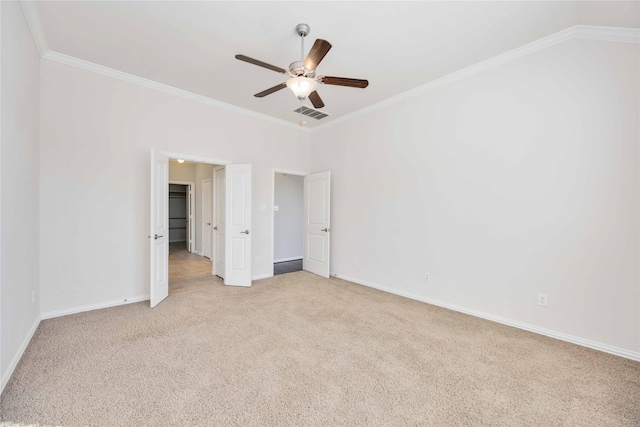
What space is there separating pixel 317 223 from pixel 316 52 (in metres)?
3.55

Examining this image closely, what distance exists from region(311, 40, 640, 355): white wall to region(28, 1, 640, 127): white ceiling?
43cm

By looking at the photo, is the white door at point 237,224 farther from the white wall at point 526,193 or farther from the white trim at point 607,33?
the white trim at point 607,33

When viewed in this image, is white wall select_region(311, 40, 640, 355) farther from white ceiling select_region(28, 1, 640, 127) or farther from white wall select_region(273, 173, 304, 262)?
white wall select_region(273, 173, 304, 262)

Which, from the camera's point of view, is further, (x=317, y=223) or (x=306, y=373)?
(x=317, y=223)

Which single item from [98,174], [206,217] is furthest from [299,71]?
[206,217]

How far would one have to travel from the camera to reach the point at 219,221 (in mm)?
5219

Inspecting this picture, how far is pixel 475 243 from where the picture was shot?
3.37 metres

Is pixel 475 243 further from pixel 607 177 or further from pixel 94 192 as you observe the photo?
pixel 94 192

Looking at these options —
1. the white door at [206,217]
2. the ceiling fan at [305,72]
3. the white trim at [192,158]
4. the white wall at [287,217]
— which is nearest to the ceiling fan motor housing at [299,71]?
the ceiling fan at [305,72]

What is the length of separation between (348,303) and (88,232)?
11.6ft

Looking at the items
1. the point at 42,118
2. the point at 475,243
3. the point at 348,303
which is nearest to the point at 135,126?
the point at 42,118

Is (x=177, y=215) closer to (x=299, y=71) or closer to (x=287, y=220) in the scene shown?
(x=287, y=220)

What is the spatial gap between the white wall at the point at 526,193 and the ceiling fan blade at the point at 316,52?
2.21m

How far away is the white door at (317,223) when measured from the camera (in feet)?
17.0
